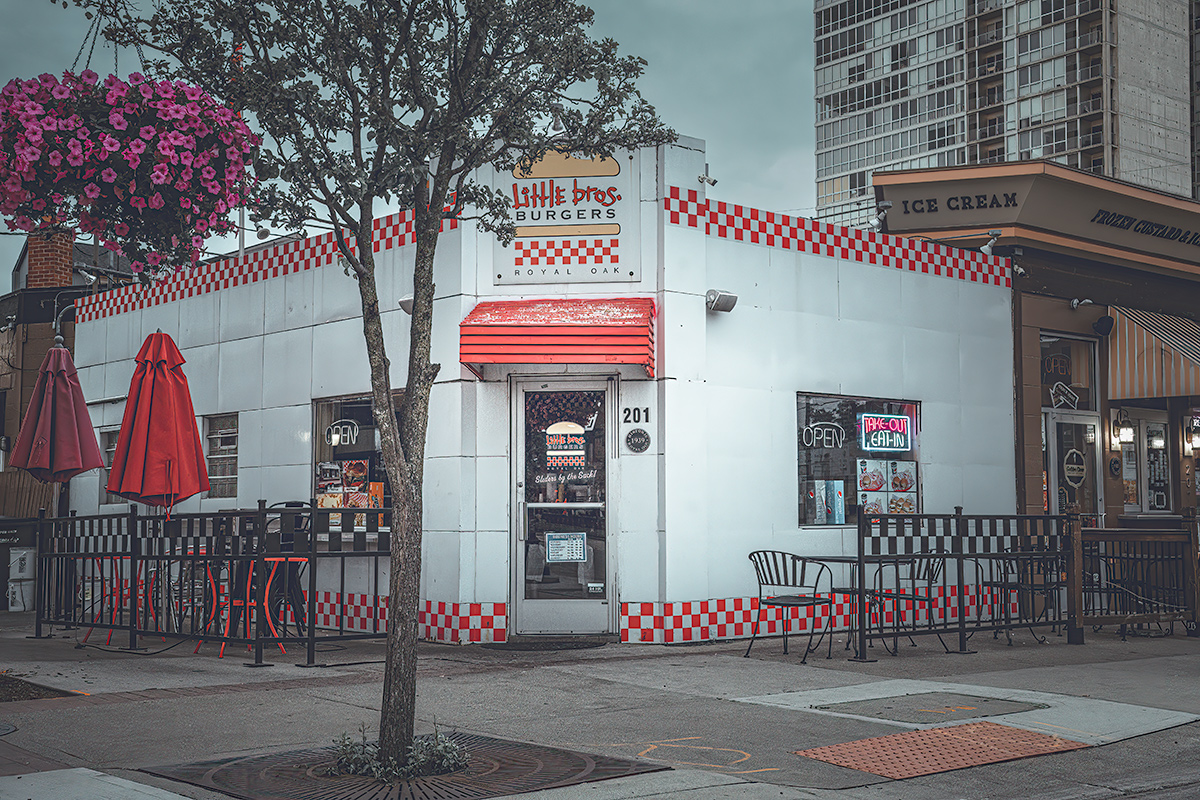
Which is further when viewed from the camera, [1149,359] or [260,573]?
[1149,359]

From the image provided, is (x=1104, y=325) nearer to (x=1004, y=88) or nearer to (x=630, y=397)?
(x=630, y=397)

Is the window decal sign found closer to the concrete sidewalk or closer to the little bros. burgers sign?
the little bros. burgers sign

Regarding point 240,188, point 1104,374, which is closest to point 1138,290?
point 1104,374

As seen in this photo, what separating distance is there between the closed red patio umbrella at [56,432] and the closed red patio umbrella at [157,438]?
519 millimetres

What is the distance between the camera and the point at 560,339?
31.3 ft

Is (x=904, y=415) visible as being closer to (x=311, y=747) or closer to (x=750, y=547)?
(x=750, y=547)

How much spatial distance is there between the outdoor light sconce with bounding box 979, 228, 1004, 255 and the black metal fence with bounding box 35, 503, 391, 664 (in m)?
7.77

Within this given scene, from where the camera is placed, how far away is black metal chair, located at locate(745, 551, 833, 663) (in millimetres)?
9125

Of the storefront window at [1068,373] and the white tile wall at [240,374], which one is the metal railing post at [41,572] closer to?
the white tile wall at [240,374]

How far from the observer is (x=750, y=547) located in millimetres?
10695

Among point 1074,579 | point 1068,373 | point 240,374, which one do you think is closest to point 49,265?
point 240,374

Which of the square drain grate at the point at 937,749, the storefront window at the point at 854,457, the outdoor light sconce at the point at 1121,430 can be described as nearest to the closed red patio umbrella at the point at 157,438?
the storefront window at the point at 854,457

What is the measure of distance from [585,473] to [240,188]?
4856 millimetres

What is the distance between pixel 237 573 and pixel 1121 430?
36.4 ft
